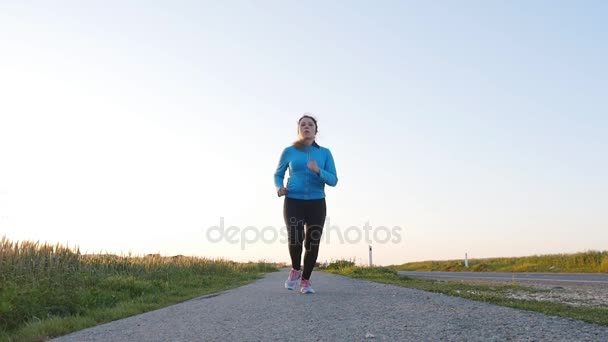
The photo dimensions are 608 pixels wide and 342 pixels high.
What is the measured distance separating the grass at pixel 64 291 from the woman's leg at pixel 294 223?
208cm

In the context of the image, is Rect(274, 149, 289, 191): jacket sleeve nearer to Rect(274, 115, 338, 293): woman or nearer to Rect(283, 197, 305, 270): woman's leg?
Rect(274, 115, 338, 293): woman

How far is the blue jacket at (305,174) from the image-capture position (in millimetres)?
7176

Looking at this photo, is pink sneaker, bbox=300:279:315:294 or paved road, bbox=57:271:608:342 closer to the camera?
paved road, bbox=57:271:608:342

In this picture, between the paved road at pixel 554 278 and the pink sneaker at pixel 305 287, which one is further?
the paved road at pixel 554 278

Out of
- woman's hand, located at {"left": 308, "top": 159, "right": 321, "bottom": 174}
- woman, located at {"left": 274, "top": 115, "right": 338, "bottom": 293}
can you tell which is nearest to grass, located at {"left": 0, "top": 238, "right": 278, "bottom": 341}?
woman, located at {"left": 274, "top": 115, "right": 338, "bottom": 293}

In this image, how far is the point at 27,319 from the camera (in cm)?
693

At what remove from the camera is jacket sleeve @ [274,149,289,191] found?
736cm

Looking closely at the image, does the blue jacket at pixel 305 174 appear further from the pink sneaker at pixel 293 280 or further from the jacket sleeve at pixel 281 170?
the pink sneaker at pixel 293 280

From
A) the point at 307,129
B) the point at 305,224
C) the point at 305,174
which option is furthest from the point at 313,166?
the point at 305,224

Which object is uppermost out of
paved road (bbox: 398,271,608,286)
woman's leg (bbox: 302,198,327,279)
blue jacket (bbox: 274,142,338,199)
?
blue jacket (bbox: 274,142,338,199)

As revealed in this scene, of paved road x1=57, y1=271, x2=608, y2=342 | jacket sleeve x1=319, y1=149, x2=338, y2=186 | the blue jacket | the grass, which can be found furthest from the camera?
the blue jacket

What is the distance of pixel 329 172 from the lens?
7.31 meters

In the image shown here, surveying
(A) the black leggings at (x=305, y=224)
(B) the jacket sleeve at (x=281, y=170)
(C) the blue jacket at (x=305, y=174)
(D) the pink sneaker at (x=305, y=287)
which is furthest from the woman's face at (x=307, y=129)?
(D) the pink sneaker at (x=305, y=287)

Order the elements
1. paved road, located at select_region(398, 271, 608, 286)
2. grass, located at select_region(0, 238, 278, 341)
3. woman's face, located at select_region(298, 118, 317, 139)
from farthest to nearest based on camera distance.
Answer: paved road, located at select_region(398, 271, 608, 286) → woman's face, located at select_region(298, 118, 317, 139) → grass, located at select_region(0, 238, 278, 341)
